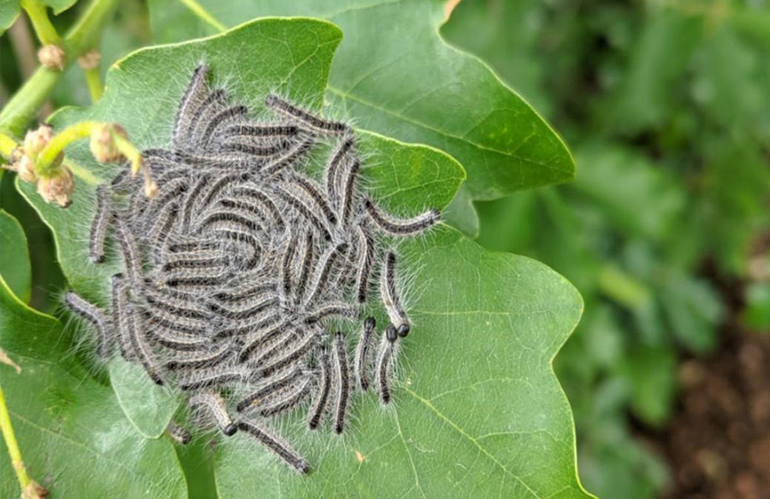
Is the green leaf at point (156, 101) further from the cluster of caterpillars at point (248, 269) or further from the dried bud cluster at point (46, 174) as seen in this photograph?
the dried bud cluster at point (46, 174)

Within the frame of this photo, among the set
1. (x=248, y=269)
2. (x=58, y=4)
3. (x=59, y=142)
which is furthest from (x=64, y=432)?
(x=58, y=4)

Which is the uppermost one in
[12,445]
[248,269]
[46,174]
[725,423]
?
[46,174]

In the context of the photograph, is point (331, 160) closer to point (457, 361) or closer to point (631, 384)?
point (457, 361)

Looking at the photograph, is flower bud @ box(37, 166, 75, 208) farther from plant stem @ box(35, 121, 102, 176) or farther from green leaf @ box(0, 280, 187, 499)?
green leaf @ box(0, 280, 187, 499)

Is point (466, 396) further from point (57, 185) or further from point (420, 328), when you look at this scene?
point (57, 185)

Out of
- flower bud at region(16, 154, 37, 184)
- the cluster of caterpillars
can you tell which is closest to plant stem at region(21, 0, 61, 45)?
the cluster of caterpillars

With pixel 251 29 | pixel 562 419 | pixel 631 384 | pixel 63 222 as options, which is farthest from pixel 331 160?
pixel 631 384

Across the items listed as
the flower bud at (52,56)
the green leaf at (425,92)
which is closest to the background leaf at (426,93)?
the green leaf at (425,92)
